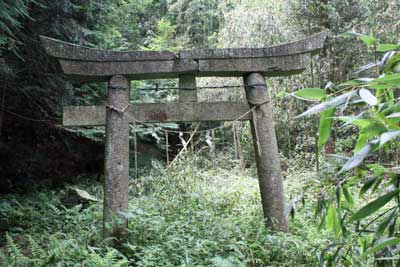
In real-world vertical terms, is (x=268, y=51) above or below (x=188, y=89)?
above

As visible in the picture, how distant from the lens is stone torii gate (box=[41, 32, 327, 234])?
150 inches

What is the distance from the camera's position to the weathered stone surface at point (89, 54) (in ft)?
12.3

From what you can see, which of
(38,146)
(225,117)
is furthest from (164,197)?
(38,146)

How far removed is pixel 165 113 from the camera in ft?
13.1

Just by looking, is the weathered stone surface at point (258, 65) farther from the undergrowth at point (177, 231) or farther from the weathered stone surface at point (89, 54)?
the undergrowth at point (177, 231)

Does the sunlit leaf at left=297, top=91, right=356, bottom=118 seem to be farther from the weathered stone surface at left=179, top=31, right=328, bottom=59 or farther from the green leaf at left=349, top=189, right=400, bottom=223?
the weathered stone surface at left=179, top=31, right=328, bottom=59

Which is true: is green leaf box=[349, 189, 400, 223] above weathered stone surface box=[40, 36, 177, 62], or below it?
below

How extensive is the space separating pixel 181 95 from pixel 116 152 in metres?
0.94

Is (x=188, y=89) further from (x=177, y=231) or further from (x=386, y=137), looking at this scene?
(x=386, y=137)

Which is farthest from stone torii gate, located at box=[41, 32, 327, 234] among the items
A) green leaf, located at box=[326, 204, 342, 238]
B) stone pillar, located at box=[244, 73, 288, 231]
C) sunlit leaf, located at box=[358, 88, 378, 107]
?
sunlit leaf, located at box=[358, 88, 378, 107]

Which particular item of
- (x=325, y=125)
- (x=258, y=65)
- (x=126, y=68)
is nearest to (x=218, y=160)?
(x=258, y=65)

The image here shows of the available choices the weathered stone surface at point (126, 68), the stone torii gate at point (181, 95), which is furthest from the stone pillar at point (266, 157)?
the weathered stone surface at point (126, 68)

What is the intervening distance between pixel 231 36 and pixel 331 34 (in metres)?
2.28

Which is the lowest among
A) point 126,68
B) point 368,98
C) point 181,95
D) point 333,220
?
point 333,220
